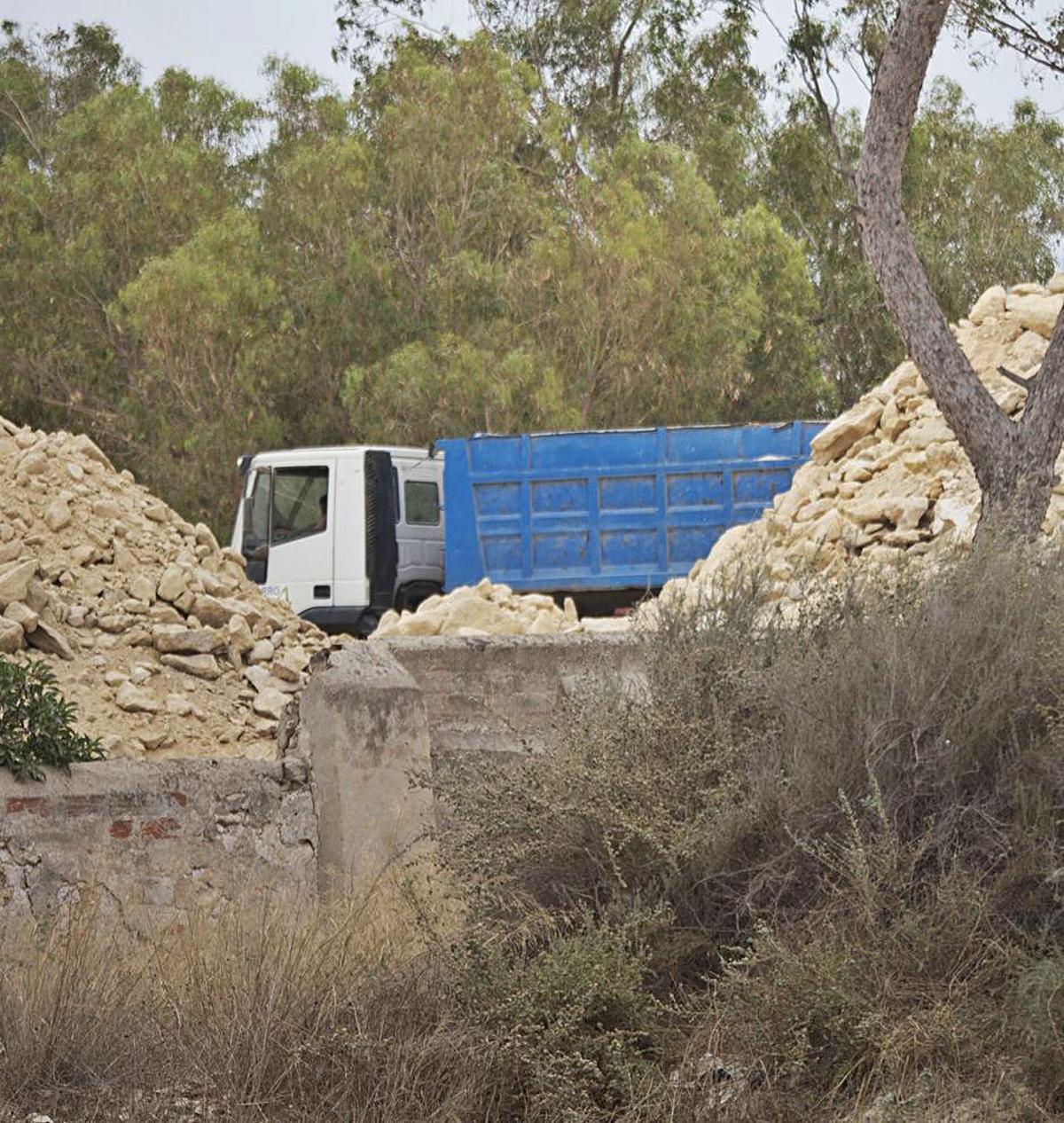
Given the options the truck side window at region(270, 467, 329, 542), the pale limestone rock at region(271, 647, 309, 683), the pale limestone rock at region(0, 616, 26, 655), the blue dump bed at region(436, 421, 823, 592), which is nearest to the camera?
the pale limestone rock at region(0, 616, 26, 655)

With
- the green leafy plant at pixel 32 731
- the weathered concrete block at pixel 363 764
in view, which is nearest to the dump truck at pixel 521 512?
the weathered concrete block at pixel 363 764

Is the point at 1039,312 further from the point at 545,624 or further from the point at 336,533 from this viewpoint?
the point at 336,533

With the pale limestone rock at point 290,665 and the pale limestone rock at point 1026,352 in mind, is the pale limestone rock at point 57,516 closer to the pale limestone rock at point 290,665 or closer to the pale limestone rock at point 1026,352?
the pale limestone rock at point 290,665

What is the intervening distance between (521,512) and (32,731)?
11.6 meters

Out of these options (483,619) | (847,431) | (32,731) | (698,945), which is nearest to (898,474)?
(847,431)

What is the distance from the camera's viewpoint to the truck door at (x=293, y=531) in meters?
19.2

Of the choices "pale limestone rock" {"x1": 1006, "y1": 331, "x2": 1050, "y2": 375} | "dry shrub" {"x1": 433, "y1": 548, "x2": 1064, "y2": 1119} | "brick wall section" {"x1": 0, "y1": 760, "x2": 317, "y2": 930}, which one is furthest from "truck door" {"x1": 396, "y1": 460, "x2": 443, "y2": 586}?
"dry shrub" {"x1": 433, "y1": 548, "x2": 1064, "y2": 1119}

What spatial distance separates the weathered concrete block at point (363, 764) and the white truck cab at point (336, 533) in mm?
11081

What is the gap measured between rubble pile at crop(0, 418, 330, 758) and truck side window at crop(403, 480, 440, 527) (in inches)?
280

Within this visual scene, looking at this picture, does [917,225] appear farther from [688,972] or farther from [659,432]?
[688,972]

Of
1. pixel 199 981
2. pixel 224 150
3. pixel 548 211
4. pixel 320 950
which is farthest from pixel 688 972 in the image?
pixel 224 150

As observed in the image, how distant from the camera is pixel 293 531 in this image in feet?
63.5

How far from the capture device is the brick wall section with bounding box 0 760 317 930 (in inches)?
→ 277

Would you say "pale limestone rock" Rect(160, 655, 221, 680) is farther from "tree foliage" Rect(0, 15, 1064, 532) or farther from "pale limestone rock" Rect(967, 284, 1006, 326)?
"tree foliage" Rect(0, 15, 1064, 532)
